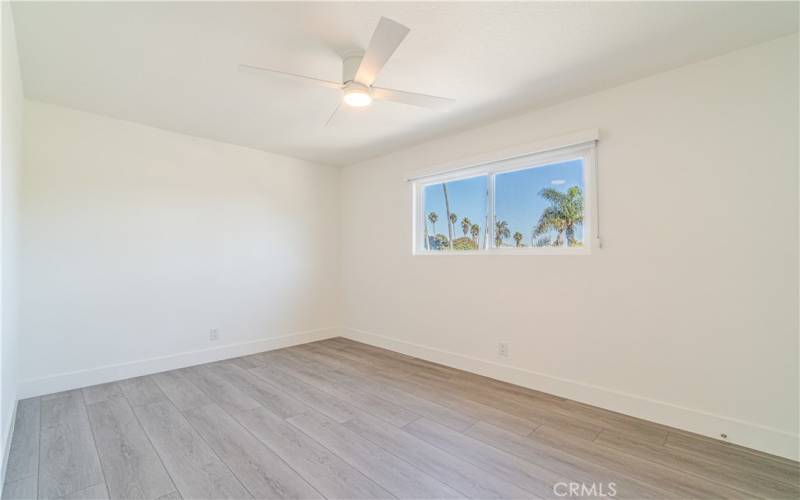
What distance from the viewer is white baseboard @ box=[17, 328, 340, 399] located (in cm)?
273

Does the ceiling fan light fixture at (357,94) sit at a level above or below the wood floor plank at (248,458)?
above

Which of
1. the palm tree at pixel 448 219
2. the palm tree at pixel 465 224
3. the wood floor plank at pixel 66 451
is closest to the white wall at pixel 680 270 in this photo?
the palm tree at pixel 465 224

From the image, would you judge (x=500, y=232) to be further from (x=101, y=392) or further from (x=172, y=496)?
(x=101, y=392)

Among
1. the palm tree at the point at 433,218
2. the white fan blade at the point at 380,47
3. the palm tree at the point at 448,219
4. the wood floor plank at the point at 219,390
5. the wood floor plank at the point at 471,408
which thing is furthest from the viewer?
the palm tree at the point at 433,218

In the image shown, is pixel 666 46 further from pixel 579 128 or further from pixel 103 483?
pixel 103 483

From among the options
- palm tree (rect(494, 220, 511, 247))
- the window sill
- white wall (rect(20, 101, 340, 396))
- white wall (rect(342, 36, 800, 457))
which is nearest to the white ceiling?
white wall (rect(342, 36, 800, 457))

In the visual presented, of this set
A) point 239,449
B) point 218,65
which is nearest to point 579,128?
point 218,65

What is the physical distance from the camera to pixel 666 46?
2.04 metres

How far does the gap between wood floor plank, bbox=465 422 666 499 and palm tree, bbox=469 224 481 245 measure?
1.77 metres

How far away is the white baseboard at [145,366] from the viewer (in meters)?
2.73

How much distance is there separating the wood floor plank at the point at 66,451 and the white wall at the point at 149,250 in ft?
1.80

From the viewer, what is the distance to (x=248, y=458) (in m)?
1.90

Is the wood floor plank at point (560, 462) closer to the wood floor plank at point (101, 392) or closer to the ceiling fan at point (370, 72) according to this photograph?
the ceiling fan at point (370, 72)

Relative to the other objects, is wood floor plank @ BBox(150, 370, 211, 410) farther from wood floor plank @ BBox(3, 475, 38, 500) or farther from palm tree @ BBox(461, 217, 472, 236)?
palm tree @ BBox(461, 217, 472, 236)
